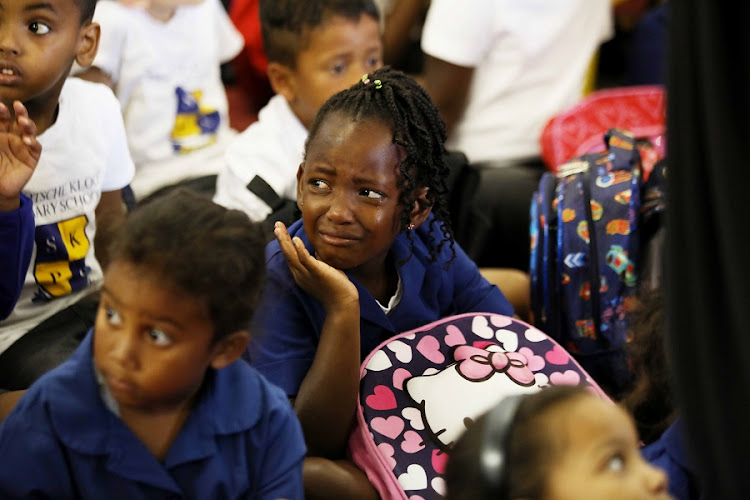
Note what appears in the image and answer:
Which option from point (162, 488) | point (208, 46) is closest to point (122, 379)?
point (162, 488)

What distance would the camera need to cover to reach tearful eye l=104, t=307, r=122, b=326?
3.09ft

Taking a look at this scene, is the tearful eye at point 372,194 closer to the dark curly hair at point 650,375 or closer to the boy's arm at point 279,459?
the boy's arm at point 279,459

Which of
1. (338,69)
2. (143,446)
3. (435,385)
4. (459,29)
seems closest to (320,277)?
(435,385)

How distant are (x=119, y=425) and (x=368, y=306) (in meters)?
0.45

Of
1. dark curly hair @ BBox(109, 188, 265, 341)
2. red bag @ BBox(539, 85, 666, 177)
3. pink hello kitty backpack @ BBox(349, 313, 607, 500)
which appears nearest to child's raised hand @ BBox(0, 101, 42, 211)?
dark curly hair @ BBox(109, 188, 265, 341)

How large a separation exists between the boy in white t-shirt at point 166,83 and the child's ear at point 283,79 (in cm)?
19

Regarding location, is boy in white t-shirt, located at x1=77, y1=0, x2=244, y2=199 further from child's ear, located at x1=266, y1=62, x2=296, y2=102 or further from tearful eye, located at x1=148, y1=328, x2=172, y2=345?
tearful eye, located at x1=148, y1=328, x2=172, y2=345

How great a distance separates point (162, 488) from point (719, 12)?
735mm

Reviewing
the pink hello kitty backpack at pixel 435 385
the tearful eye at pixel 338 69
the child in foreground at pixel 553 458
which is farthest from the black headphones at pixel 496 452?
the tearful eye at pixel 338 69

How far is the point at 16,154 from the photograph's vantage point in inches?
47.1

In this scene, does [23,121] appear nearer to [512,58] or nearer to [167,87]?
[167,87]

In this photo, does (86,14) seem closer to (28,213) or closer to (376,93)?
(28,213)

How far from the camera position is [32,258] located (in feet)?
4.43

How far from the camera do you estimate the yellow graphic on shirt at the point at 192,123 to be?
1.88 metres
